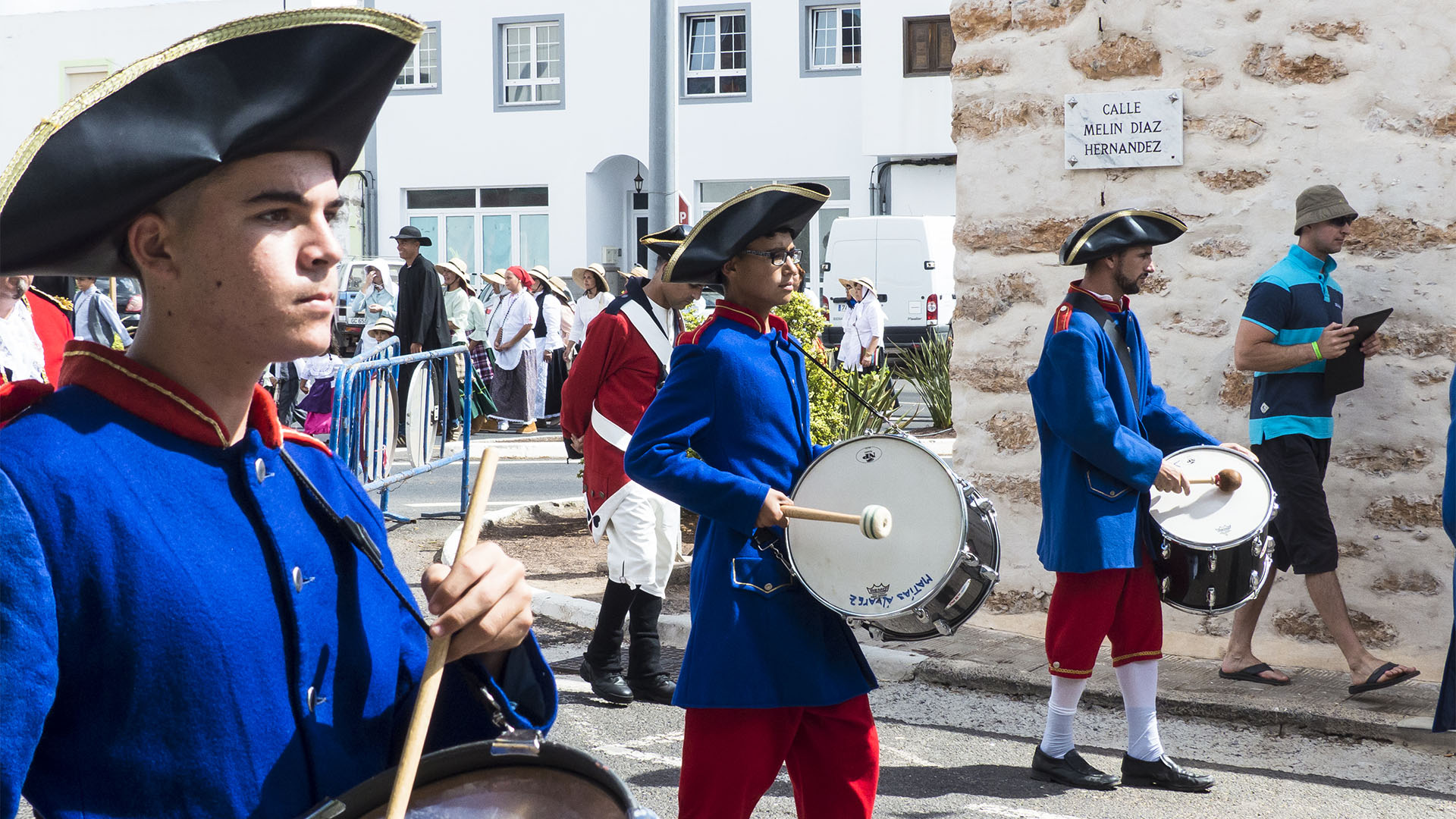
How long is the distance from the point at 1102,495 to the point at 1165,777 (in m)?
0.97

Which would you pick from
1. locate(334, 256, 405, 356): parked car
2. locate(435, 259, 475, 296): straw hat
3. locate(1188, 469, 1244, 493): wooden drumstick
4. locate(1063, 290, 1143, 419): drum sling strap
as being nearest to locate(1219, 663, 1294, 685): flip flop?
locate(1188, 469, 1244, 493): wooden drumstick

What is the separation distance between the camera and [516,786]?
154 centimetres

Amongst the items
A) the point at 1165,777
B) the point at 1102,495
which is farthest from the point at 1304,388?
the point at 1165,777

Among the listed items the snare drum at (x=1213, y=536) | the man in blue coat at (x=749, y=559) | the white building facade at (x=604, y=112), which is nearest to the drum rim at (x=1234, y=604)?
the snare drum at (x=1213, y=536)

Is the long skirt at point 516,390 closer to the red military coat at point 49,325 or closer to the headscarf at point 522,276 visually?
the headscarf at point 522,276

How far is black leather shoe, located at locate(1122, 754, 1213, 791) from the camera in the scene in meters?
4.85

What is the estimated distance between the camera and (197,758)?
4.72ft

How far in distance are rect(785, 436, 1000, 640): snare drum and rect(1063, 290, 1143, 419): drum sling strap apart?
1.36 metres

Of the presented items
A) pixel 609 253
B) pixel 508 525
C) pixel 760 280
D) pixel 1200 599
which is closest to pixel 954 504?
pixel 760 280

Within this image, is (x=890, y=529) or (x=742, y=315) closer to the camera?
(x=890, y=529)

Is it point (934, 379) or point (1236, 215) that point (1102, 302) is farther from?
point (934, 379)

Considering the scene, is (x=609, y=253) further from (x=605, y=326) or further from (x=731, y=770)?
(x=731, y=770)

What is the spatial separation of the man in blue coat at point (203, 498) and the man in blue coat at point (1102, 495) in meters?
3.32

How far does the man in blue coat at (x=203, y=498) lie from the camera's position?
137 centimetres
